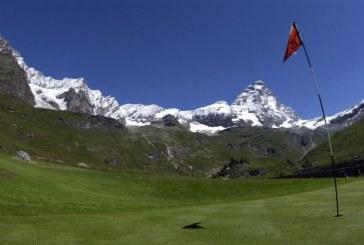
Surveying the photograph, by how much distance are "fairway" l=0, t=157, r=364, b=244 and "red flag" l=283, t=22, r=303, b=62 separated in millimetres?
9228

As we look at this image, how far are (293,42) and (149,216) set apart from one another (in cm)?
1384

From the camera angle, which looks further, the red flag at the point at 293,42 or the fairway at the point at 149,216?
the red flag at the point at 293,42

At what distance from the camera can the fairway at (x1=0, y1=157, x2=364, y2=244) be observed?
2483cm

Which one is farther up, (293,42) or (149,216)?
(293,42)

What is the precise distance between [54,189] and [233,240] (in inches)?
1111

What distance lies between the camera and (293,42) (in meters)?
31.4

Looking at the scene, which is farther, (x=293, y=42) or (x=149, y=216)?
(x=149, y=216)

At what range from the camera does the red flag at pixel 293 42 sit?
103 feet

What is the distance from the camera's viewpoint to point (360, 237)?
22.1m

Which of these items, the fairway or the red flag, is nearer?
the fairway

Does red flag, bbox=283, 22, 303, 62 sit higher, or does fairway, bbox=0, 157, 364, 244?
red flag, bbox=283, 22, 303, 62

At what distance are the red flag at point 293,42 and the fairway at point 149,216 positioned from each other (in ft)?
30.3

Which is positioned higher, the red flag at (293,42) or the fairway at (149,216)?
the red flag at (293,42)

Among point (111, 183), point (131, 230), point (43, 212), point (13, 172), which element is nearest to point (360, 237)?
point (131, 230)
